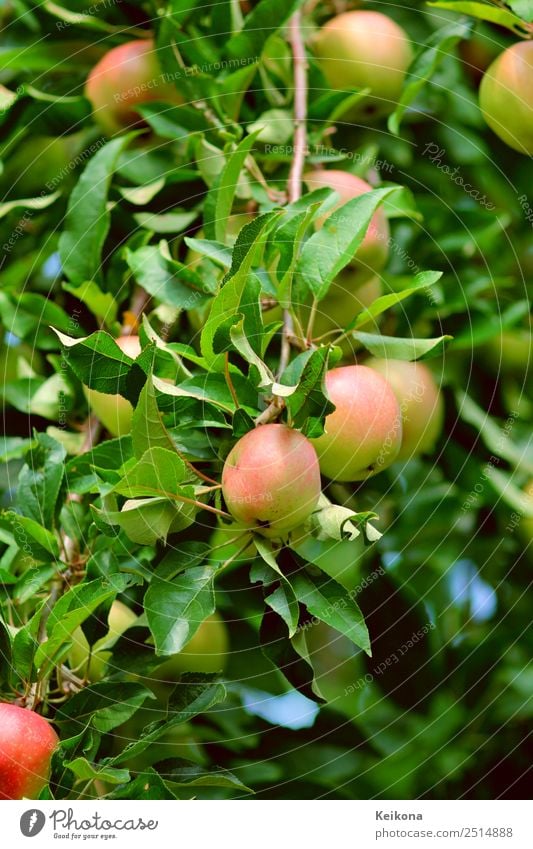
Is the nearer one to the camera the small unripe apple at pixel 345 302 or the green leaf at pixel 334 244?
the green leaf at pixel 334 244

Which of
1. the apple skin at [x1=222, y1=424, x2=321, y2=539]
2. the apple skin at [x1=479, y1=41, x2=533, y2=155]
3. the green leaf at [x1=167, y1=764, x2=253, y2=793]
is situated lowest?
the green leaf at [x1=167, y1=764, x2=253, y2=793]

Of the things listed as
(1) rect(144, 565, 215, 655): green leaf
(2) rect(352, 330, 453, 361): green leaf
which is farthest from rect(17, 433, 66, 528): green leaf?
(2) rect(352, 330, 453, 361): green leaf

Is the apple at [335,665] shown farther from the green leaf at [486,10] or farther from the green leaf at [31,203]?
the green leaf at [486,10]

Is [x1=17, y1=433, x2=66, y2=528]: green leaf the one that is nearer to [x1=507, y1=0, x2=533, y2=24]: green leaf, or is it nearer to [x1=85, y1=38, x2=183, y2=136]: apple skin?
[x1=85, y1=38, x2=183, y2=136]: apple skin

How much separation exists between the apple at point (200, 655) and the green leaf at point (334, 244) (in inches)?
17.1

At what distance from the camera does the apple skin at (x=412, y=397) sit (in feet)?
3.51

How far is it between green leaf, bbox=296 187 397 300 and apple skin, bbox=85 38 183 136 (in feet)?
1.34

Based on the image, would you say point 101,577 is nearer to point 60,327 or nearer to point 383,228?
point 60,327

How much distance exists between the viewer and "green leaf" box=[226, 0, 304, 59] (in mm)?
1112

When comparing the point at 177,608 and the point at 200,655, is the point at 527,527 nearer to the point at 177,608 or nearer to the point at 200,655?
the point at 200,655

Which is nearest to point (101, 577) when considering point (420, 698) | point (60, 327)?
point (60, 327)

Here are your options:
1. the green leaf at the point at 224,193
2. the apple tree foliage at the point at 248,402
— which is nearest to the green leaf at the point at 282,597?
the apple tree foliage at the point at 248,402
